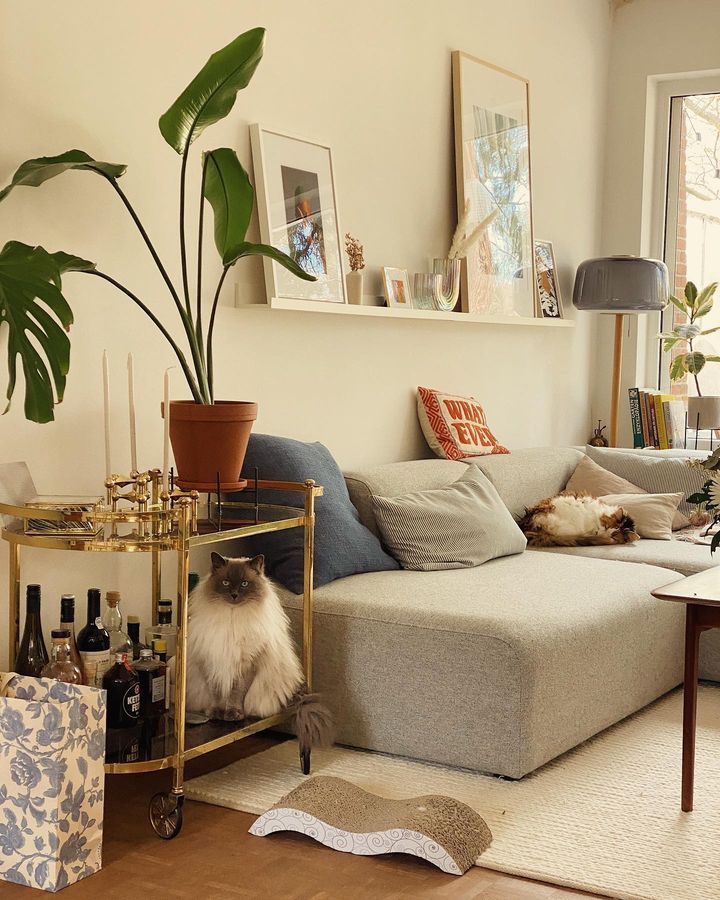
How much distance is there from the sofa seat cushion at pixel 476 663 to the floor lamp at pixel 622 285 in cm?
232

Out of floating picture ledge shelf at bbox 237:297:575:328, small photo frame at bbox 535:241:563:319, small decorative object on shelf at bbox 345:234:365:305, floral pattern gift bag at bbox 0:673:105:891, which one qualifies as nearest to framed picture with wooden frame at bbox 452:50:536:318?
floating picture ledge shelf at bbox 237:297:575:328

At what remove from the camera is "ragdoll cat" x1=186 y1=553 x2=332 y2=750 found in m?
2.83

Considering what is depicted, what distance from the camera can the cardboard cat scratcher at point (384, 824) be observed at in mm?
2416

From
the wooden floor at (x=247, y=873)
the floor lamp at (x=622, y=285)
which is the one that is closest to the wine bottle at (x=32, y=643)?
the wooden floor at (x=247, y=873)

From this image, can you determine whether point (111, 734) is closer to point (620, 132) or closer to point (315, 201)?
point (315, 201)

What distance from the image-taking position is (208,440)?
286 cm

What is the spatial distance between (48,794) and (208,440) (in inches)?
36.9

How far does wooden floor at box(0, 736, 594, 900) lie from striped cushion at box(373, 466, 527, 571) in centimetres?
115

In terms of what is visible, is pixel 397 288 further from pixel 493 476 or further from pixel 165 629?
A: pixel 165 629

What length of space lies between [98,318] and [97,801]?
1266 millimetres

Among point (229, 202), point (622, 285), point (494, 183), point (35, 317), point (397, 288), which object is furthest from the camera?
point (622, 285)

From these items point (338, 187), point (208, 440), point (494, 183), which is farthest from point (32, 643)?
point (494, 183)

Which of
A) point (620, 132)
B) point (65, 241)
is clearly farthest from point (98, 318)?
point (620, 132)

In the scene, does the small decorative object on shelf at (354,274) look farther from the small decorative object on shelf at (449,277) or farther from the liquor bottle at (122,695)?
the liquor bottle at (122,695)
